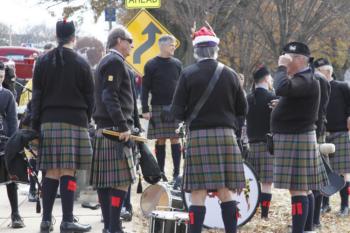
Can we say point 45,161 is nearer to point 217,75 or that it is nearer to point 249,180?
point 217,75

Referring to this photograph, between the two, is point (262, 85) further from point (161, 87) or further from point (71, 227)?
point (71, 227)

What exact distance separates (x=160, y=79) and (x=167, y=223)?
3.58 meters

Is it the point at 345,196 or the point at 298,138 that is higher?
the point at 298,138

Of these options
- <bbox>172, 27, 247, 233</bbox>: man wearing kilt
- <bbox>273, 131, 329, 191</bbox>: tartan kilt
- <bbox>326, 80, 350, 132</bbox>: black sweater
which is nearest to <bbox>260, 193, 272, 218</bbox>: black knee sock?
<bbox>326, 80, 350, 132</bbox>: black sweater

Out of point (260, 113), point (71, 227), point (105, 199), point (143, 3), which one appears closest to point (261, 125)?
point (260, 113)

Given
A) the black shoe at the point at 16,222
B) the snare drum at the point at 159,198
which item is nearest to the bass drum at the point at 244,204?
the snare drum at the point at 159,198

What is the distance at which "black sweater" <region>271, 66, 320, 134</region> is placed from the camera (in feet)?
22.9

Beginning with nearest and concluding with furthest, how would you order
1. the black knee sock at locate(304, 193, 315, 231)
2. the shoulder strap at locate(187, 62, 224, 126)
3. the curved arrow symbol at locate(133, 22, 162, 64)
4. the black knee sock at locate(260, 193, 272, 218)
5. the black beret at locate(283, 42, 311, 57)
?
the shoulder strap at locate(187, 62, 224, 126)
the black beret at locate(283, 42, 311, 57)
the black knee sock at locate(304, 193, 315, 231)
the black knee sock at locate(260, 193, 272, 218)
the curved arrow symbol at locate(133, 22, 162, 64)

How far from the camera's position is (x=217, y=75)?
6.62 m

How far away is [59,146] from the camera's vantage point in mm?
7012

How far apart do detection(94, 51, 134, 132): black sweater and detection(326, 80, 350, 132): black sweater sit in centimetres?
357

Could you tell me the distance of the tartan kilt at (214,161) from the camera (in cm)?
662

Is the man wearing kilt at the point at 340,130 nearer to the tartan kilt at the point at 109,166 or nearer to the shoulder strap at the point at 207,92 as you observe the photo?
the shoulder strap at the point at 207,92

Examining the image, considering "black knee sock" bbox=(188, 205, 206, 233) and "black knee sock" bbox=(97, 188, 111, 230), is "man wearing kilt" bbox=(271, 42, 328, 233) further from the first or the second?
"black knee sock" bbox=(97, 188, 111, 230)
